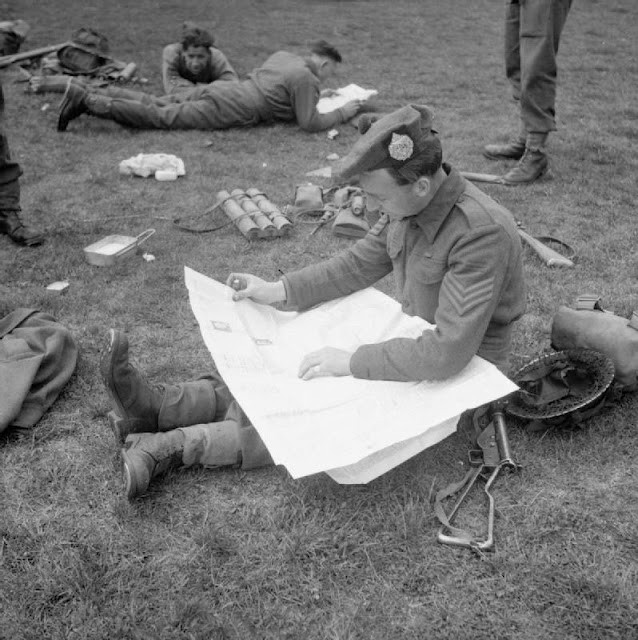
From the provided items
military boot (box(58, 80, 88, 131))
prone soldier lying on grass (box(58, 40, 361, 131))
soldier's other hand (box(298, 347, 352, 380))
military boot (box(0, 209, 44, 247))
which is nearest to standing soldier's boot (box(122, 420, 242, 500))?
soldier's other hand (box(298, 347, 352, 380))

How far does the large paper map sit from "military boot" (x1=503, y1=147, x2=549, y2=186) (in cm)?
295

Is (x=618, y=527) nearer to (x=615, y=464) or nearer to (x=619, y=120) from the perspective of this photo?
(x=615, y=464)

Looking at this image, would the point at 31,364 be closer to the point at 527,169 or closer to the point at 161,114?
the point at 527,169

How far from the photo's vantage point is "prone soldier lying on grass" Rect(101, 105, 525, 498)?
7.36ft

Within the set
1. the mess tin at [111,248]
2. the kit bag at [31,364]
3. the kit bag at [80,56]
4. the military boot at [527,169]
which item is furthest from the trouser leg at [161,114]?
the kit bag at [31,364]

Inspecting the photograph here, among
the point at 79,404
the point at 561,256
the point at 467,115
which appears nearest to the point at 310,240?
the point at 561,256

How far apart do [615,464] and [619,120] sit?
18.1ft

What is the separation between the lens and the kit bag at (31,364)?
2.73 metres

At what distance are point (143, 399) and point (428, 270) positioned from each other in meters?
1.22

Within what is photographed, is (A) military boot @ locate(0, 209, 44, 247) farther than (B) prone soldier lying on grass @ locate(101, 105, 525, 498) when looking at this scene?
Yes

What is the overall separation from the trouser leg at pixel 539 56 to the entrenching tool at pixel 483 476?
346 centimetres

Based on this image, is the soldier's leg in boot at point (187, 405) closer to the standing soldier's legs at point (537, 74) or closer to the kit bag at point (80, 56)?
the standing soldier's legs at point (537, 74)

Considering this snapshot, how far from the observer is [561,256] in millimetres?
4203

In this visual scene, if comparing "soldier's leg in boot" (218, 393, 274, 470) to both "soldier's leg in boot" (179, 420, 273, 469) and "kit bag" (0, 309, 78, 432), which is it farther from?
"kit bag" (0, 309, 78, 432)
